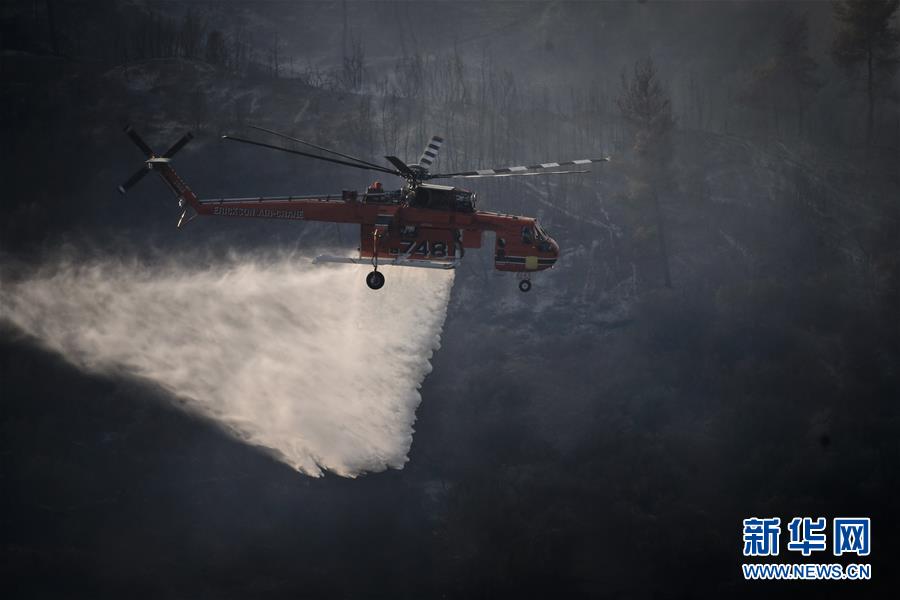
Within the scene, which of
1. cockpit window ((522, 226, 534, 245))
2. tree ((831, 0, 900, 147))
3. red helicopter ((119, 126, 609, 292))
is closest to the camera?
red helicopter ((119, 126, 609, 292))

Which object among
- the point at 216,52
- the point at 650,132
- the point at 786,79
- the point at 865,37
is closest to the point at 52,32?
the point at 216,52

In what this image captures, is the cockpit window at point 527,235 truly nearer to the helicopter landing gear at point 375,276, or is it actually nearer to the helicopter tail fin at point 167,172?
the helicopter landing gear at point 375,276

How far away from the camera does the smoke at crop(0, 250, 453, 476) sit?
162 ft

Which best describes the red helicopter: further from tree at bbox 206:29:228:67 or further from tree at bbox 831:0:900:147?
tree at bbox 206:29:228:67

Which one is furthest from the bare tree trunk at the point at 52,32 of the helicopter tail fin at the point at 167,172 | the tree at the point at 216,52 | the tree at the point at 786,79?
the tree at the point at 786,79

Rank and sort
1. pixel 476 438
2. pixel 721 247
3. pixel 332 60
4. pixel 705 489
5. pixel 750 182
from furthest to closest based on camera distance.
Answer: pixel 332 60, pixel 750 182, pixel 721 247, pixel 476 438, pixel 705 489

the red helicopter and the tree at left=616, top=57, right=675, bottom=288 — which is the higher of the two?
the tree at left=616, top=57, right=675, bottom=288

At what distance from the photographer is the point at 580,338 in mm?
68750

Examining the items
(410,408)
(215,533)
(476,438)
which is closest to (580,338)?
(476,438)

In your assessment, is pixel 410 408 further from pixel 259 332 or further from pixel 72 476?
pixel 72 476

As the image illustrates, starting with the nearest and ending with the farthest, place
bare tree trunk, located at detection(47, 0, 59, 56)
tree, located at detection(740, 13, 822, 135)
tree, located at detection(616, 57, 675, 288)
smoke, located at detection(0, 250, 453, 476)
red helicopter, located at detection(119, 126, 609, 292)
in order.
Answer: red helicopter, located at detection(119, 126, 609, 292) → smoke, located at detection(0, 250, 453, 476) → tree, located at detection(616, 57, 675, 288) → tree, located at detection(740, 13, 822, 135) → bare tree trunk, located at detection(47, 0, 59, 56)

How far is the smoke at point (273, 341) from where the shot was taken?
4950cm

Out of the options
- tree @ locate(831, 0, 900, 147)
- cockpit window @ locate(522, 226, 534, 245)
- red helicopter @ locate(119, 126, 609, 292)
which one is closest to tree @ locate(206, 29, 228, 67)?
tree @ locate(831, 0, 900, 147)

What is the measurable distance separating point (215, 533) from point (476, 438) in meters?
17.8
